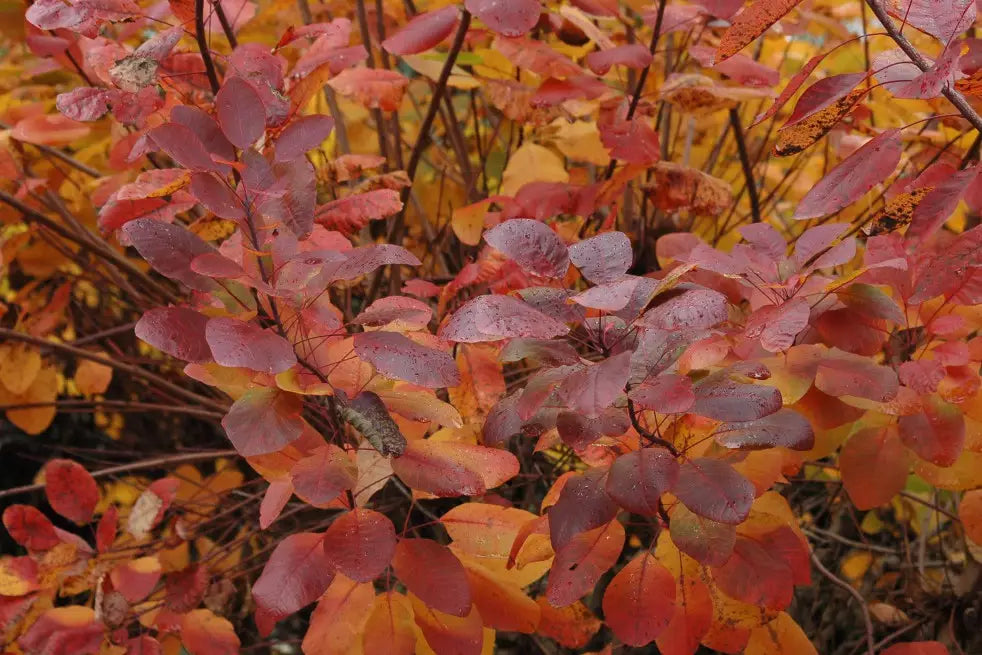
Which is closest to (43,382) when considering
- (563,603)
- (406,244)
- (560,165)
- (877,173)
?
(406,244)

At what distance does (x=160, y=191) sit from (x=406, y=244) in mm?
1045

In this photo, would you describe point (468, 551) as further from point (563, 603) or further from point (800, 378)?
point (800, 378)

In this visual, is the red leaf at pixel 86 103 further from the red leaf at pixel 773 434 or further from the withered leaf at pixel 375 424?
the red leaf at pixel 773 434

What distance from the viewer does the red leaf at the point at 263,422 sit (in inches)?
29.9

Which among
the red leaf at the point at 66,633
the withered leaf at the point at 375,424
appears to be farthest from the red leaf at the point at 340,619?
the red leaf at the point at 66,633

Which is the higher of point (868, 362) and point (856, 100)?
point (856, 100)

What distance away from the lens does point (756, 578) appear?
89 cm

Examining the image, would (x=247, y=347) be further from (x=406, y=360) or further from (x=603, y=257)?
(x=603, y=257)

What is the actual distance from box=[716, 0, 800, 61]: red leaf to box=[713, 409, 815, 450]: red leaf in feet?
1.03

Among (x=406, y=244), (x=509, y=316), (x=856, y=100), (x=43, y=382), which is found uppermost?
(x=856, y=100)

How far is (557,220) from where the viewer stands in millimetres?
1309

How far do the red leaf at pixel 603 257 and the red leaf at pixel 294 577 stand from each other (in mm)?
338

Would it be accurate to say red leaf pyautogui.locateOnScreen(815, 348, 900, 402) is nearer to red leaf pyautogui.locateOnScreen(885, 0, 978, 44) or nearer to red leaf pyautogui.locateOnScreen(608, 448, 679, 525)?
red leaf pyautogui.locateOnScreen(608, 448, 679, 525)

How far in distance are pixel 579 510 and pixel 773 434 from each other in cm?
18
